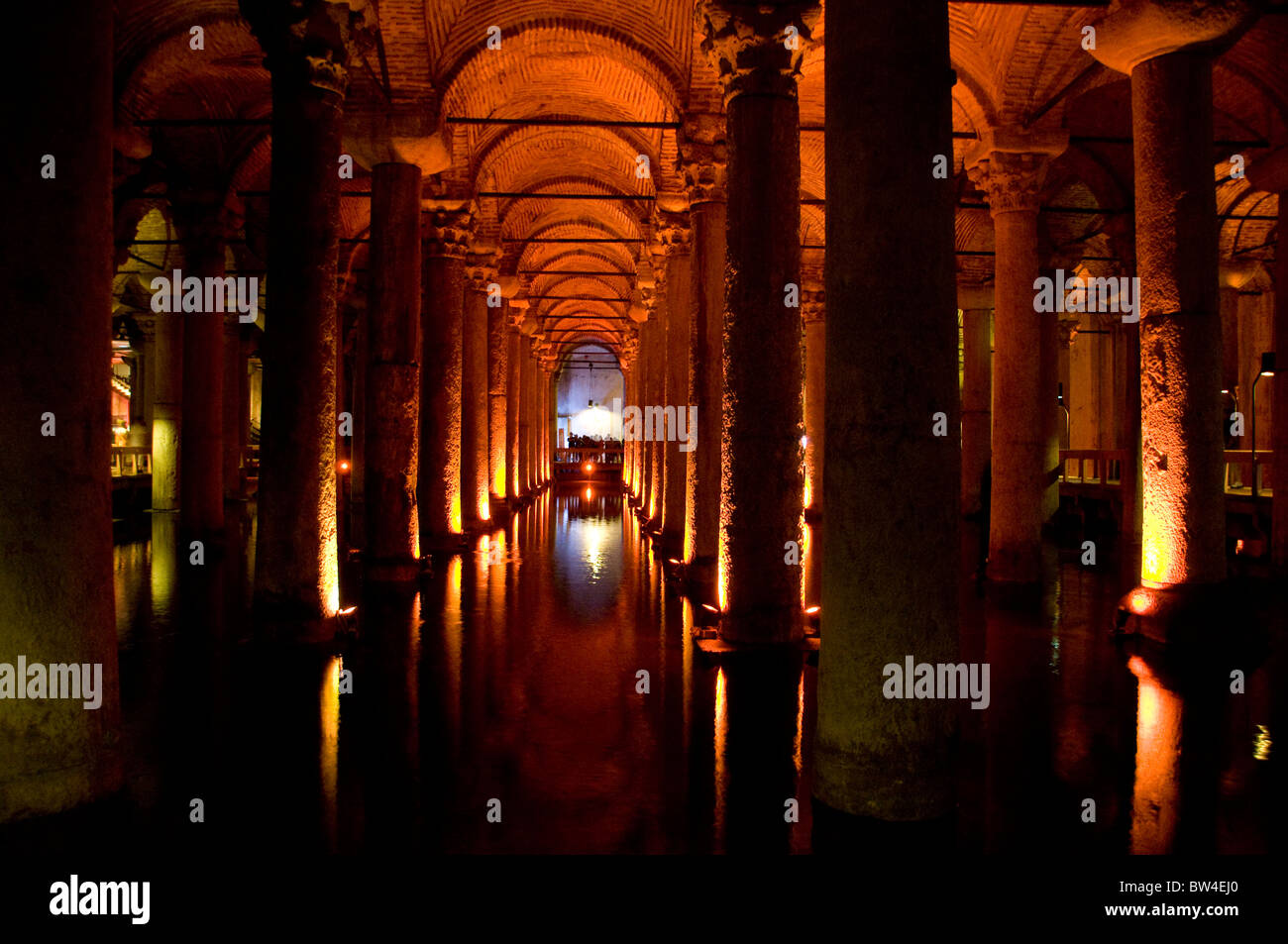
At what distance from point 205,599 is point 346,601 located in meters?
1.63

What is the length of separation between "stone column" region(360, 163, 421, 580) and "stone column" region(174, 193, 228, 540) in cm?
543

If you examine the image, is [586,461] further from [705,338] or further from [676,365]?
[705,338]

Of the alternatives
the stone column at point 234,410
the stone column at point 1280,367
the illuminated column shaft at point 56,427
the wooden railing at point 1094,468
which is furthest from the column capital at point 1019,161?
the stone column at point 234,410

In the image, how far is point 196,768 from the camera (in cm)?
428

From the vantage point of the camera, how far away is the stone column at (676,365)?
40.8 ft

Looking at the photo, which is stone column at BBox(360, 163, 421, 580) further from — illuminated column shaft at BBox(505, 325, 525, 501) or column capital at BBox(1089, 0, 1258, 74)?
illuminated column shaft at BBox(505, 325, 525, 501)

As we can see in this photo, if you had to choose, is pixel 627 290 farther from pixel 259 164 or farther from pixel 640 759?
pixel 640 759

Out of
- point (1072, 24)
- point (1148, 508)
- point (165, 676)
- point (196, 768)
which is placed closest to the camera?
point (196, 768)

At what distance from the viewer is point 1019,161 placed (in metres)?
10.2

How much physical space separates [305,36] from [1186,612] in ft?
28.3

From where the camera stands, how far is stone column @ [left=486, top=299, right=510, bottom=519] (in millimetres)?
19219
